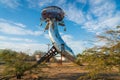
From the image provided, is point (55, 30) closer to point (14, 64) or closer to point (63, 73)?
point (63, 73)

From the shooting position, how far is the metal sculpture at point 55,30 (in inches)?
1564

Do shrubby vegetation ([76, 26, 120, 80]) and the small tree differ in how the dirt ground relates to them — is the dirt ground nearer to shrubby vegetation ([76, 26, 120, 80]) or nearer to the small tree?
the small tree

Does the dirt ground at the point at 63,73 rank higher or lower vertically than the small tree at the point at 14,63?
lower

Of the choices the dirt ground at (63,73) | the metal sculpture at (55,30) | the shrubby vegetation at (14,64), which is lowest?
the dirt ground at (63,73)

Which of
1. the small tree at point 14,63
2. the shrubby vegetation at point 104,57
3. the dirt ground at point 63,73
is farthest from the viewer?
the dirt ground at point 63,73

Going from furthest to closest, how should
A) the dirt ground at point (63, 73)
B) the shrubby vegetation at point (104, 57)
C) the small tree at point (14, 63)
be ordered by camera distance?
the dirt ground at point (63, 73) < the small tree at point (14, 63) < the shrubby vegetation at point (104, 57)

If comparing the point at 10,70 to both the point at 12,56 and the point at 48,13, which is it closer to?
the point at 12,56

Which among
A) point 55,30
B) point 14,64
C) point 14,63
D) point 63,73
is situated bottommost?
point 63,73

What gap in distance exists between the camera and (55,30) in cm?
4297

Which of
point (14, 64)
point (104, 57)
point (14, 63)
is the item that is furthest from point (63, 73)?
point (104, 57)

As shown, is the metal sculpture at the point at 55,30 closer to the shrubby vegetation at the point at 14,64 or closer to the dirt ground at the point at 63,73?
the dirt ground at the point at 63,73

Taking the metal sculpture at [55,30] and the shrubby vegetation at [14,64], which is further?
the metal sculpture at [55,30]

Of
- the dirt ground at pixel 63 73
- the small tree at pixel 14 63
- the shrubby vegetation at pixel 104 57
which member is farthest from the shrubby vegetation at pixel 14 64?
the shrubby vegetation at pixel 104 57

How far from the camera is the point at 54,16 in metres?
44.2
